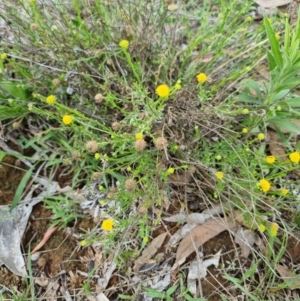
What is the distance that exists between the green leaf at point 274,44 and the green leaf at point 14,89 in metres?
1.10

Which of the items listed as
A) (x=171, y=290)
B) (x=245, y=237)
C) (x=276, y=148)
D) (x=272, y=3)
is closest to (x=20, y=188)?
(x=171, y=290)

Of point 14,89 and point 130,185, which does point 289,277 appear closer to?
point 130,185

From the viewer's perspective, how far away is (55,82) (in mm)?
1791

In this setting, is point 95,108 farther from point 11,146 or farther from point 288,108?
point 288,108

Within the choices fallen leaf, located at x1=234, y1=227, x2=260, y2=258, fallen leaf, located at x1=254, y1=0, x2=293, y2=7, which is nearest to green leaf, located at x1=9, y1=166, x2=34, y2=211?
fallen leaf, located at x1=234, y1=227, x2=260, y2=258

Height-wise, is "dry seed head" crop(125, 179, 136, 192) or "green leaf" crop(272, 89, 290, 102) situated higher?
"green leaf" crop(272, 89, 290, 102)

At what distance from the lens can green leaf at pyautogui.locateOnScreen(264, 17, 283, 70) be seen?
5.04ft

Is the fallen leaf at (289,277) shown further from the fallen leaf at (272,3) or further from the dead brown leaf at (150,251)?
the fallen leaf at (272,3)

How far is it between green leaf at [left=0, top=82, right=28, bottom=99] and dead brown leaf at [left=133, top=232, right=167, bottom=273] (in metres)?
0.91

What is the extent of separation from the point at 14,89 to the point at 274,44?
1163 millimetres

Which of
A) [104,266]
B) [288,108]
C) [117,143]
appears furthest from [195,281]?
[288,108]

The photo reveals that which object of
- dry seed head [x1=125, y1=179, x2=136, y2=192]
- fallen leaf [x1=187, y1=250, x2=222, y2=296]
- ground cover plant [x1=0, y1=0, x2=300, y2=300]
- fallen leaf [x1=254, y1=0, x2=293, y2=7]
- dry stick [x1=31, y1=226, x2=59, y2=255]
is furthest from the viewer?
fallen leaf [x1=254, y1=0, x2=293, y2=7]

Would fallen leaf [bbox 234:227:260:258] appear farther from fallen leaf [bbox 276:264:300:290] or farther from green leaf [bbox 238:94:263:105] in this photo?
green leaf [bbox 238:94:263:105]

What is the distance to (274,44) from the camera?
5.08 ft
